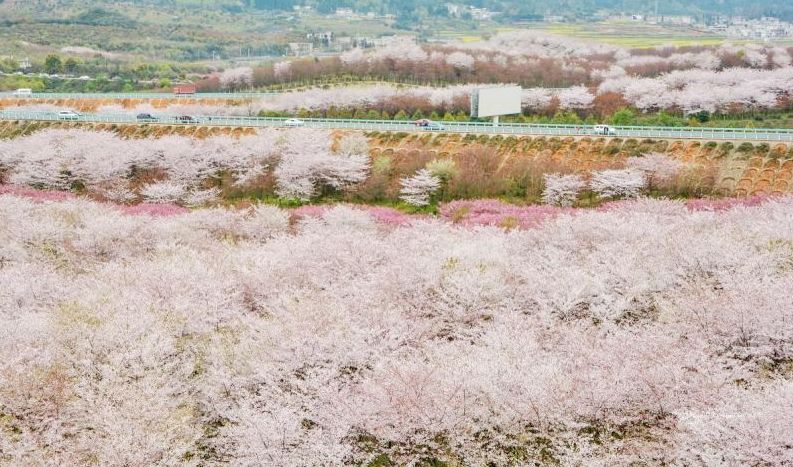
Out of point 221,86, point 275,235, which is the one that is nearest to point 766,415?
point 275,235

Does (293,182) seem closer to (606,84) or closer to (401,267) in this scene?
(401,267)

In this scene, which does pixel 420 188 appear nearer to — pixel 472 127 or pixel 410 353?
pixel 472 127

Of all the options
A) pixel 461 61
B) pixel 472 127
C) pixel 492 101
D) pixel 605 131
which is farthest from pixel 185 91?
pixel 605 131

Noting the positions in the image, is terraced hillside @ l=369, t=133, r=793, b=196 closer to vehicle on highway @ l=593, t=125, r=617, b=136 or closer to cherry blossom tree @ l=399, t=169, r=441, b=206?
vehicle on highway @ l=593, t=125, r=617, b=136

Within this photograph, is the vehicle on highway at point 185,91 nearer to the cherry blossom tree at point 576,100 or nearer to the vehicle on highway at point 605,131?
the cherry blossom tree at point 576,100

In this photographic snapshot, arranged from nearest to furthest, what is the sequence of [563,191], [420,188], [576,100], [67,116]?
[563,191]
[420,188]
[67,116]
[576,100]

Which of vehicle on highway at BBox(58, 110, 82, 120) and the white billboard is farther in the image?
vehicle on highway at BBox(58, 110, 82, 120)

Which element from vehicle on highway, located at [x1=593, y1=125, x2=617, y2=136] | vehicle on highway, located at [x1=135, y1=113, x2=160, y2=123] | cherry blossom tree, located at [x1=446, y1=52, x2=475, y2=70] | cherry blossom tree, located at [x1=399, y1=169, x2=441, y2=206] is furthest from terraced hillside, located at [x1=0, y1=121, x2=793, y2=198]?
cherry blossom tree, located at [x1=446, y1=52, x2=475, y2=70]
